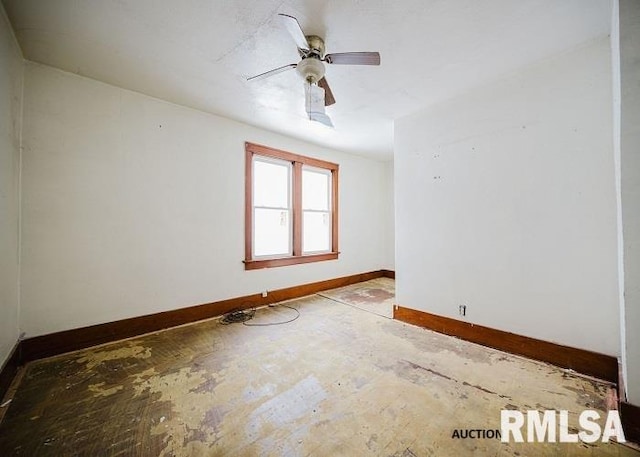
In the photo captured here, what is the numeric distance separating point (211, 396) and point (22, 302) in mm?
1934

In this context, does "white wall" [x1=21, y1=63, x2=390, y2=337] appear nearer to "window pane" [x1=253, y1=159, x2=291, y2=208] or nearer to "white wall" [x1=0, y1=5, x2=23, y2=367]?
"white wall" [x1=0, y1=5, x2=23, y2=367]

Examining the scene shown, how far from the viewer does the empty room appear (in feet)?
4.78

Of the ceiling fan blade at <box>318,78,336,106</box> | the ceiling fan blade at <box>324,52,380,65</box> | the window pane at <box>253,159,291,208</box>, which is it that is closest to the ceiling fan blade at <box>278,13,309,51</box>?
the ceiling fan blade at <box>324,52,380,65</box>

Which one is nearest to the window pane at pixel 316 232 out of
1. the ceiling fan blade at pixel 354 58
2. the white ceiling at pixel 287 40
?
the white ceiling at pixel 287 40

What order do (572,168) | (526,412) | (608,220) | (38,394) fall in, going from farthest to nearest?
1. (572,168)
2. (608,220)
3. (38,394)
4. (526,412)

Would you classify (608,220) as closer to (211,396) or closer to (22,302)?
(211,396)

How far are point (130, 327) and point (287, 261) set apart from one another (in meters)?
2.09

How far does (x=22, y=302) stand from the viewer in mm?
2125

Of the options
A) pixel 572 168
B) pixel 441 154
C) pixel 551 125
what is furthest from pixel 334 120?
pixel 572 168

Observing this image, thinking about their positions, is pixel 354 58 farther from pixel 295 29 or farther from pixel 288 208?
pixel 288 208

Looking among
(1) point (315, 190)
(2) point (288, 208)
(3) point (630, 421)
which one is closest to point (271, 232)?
(2) point (288, 208)

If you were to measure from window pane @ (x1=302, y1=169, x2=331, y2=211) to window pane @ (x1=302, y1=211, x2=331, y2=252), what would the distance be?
15 centimetres

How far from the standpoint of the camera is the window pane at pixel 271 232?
3.77 meters

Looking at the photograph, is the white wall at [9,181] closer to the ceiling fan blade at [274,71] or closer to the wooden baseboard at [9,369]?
the wooden baseboard at [9,369]
